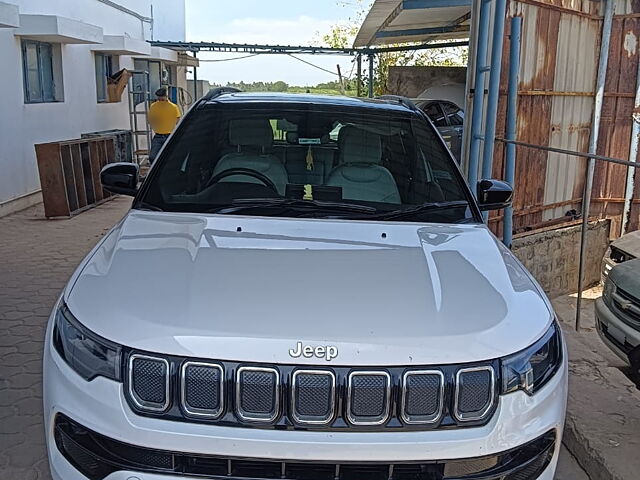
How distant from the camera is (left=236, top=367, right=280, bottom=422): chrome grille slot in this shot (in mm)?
1856

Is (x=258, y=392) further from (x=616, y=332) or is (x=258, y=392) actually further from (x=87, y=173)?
(x=87, y=173)

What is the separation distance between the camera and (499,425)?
6.38ft

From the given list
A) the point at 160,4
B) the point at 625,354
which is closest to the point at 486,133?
the point at 625,354

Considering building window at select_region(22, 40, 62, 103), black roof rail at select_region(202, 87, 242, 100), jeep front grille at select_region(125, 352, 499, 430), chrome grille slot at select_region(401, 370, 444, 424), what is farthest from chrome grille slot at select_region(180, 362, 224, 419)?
building window at select_region(22, 40, 62, 103)

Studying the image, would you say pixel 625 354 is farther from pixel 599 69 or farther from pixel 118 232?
pixel 599 69

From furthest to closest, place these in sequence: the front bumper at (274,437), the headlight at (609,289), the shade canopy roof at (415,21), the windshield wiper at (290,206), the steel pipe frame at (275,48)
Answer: the steel pipe frame at (275,48)
the shade canopy roof at (415,21)
the headlight at (609,289)
the windshield wiper at (290,206)
the front bumper at (274,437)

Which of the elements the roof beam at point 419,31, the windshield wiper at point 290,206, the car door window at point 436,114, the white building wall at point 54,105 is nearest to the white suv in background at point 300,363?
the windshield wiper at point 290,206

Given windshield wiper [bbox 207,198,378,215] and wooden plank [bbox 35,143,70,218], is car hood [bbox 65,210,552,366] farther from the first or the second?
wooden plank [bbox 35,143,70,218]

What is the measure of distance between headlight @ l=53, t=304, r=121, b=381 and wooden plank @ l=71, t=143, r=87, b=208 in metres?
7.52

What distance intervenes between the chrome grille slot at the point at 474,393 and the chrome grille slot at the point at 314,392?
1.21 ft

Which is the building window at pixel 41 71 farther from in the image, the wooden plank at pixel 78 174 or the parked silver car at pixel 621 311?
the parked silver car at pixel 621 311

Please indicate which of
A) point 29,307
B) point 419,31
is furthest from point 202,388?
point 419,31

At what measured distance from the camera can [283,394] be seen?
1856 mm

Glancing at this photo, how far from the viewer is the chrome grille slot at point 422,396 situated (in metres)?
1.89
